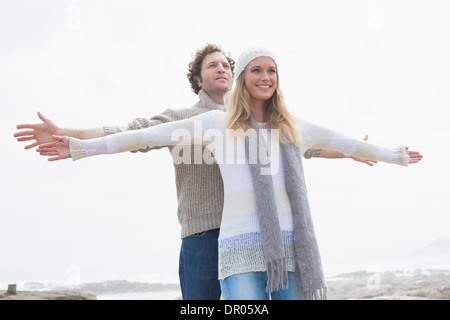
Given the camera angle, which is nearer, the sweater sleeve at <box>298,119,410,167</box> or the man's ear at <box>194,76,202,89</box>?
the sweater sleeve at <box>298,119,410,167</box>

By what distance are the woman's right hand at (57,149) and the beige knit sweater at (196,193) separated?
45cm

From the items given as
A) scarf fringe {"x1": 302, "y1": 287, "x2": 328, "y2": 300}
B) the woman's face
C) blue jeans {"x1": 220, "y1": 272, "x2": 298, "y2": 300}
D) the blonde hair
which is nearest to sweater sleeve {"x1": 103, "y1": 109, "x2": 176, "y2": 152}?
the blonde hair

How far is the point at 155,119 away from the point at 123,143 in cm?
61

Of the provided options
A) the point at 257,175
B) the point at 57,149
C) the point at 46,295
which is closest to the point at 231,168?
the point at 257,175

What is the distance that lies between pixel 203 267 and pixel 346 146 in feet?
2.92

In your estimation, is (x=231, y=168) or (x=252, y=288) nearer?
(x=252, y=288)

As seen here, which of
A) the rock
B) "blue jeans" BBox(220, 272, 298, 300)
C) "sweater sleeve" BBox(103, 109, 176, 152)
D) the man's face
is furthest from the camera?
the rock

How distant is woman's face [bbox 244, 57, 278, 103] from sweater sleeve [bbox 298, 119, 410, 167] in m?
0.23

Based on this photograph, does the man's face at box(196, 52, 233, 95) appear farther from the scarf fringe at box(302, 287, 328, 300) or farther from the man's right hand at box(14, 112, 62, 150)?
the scarf fringe at box(302, 287, 328, 300)

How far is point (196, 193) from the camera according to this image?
257 cm

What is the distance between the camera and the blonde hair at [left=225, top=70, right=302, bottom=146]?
6.88 feet

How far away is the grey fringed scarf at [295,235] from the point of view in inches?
74.9

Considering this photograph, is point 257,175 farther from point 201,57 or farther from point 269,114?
point 201,57
